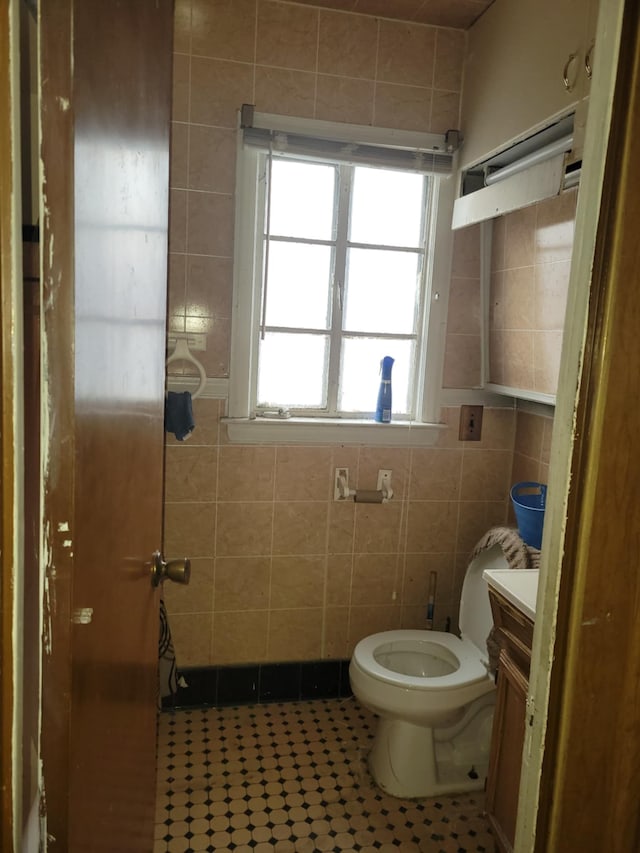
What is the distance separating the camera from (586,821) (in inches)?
32.0

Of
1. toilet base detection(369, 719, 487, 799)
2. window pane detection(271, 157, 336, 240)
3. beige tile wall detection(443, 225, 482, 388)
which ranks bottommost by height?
toilet base detection(369, 719, 487, 799)

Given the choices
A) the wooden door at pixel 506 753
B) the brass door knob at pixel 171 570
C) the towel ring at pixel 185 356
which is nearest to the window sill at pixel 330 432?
the towel ring at pixel 185 356

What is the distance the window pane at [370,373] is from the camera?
8.39 feet

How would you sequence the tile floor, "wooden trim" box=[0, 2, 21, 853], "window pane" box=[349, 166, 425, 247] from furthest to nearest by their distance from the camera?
"window pane" box=[349, 166, 425, 247] → the tile floor → "wooden trim" box=[0, 2, 21, 853]

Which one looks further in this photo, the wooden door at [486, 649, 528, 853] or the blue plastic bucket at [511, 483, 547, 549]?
the blue plastic bucket at [511, 483, 547, 549]

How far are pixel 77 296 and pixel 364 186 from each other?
6.76 feet

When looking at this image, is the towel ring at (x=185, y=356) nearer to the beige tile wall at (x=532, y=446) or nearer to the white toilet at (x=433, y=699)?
the white toilet at (x=433, y=699)

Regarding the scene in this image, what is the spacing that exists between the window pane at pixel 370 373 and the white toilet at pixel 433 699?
0.72 metres

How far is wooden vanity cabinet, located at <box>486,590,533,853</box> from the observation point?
167 cm

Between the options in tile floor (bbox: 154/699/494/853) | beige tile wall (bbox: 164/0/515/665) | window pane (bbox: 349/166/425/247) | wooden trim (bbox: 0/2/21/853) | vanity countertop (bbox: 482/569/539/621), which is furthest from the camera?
window pane (bbox: 349/166/425/247)

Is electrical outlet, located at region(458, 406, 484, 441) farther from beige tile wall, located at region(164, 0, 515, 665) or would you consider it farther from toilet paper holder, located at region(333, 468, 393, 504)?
toilet paper holder, located at region(333, 468, 393, 504)

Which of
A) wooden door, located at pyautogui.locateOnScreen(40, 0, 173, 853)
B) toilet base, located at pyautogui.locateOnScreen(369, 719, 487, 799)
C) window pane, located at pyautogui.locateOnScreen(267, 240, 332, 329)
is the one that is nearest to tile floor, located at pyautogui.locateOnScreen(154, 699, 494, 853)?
toilet base, located at pyautogui.locateOnScreen(369, 719, 487, 799)

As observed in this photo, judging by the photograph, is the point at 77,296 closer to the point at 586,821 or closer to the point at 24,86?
the point at 24,86

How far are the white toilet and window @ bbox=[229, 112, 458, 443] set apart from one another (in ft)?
2.67
